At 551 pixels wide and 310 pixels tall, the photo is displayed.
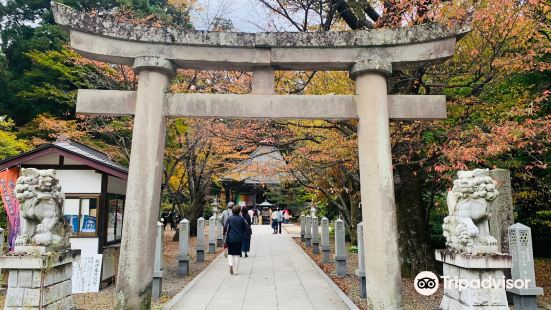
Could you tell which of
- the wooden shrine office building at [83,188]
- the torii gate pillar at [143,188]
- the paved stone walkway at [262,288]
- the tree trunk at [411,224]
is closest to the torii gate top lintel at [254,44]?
the torii gate pillar at [143,188]

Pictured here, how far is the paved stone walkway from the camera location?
26.6 ft

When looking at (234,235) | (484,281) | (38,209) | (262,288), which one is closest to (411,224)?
(262,288)

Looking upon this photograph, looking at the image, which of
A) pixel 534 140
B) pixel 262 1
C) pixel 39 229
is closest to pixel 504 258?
pixel 534 140

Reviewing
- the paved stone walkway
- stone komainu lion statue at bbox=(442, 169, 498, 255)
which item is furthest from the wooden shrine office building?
stone komainu lion statue at bbox=(442, 169, 498, 255)

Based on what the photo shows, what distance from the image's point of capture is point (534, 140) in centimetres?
780

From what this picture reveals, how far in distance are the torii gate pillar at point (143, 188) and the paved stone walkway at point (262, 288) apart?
5.35 feet

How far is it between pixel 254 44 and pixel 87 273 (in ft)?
23.9

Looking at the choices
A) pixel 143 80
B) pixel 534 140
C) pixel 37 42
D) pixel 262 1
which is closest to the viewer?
pixel 143 80

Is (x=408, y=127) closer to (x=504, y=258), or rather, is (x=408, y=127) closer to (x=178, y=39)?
(x=504, y=258)

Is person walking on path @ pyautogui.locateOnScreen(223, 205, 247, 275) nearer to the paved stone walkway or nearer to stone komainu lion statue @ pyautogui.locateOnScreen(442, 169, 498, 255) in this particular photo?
the paved stone walkway

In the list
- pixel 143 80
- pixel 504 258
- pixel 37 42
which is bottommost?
pixel 504 258

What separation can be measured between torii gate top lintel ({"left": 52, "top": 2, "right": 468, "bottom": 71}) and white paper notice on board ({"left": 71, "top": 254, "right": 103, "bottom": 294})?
5399mm

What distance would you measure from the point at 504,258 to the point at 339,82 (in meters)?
6.86

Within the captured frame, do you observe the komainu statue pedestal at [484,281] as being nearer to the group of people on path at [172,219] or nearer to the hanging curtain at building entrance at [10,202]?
the hanging curtain at building entrance at [10,202]
